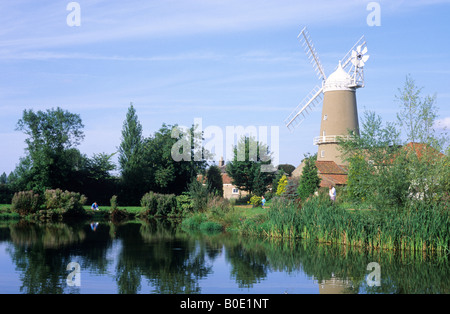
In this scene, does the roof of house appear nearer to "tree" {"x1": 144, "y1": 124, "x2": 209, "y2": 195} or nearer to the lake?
"tree" {"x1": 144, "y1": 124, "x2": 209, "y2": 195}

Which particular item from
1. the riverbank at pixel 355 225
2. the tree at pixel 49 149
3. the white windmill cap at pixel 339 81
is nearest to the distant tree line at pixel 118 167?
the tree at pixel 49 149

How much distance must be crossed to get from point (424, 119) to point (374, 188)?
131 inches

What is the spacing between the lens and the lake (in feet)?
33.1

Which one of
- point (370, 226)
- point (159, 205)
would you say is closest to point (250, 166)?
point (159, 205)

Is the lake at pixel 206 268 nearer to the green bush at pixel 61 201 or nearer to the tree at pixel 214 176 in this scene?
the green bush at pixel 61 201

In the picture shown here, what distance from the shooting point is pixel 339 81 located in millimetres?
40219

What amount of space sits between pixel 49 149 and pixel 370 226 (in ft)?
89.8

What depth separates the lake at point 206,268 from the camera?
10094 millimetres

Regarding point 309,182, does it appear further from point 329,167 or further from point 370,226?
point 370,226

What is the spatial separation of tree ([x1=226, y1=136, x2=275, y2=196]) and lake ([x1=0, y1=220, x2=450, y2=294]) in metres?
24.7

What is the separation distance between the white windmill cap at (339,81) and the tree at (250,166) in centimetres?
917

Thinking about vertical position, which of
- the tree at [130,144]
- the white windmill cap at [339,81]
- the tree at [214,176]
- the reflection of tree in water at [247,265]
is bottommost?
the reflection of tree in water at [247,265]

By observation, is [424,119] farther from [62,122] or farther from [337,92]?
[62,122]

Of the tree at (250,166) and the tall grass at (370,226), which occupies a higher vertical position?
the tree at (250,166)
